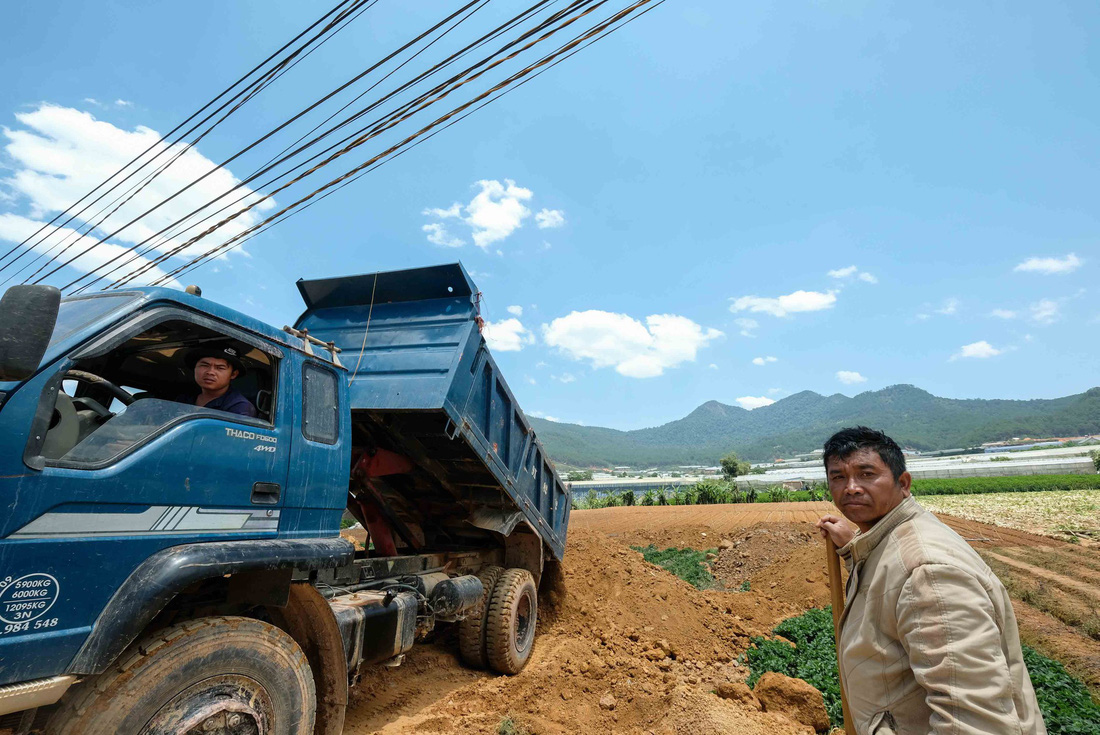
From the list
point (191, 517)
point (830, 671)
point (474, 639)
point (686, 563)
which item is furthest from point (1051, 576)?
point (191, 517)

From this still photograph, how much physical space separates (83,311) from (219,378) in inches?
26.3

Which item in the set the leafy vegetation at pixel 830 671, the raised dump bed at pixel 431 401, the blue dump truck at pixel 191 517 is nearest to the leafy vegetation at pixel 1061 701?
the leafy vegetation at pixel 830 671

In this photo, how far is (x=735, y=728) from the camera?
14.0 feet

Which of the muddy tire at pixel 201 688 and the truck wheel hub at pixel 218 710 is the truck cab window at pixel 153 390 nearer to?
the muddy tire at pixel 201 688

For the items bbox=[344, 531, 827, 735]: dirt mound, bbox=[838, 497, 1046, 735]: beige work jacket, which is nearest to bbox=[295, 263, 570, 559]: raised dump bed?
bbox=[344, 531, 827, 735]: dirt mound

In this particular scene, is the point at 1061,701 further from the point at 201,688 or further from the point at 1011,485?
the point at 1011,485

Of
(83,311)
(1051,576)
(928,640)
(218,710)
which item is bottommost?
(1051,576)

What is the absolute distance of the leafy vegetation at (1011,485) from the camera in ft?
145

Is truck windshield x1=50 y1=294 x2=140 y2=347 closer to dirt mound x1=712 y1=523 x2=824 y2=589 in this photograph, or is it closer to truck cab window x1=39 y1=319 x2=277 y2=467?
truck cab window x1=39 y1=319 x2=277 y2=467

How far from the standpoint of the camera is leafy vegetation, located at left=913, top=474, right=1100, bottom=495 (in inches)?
1737

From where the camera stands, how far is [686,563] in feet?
43.7

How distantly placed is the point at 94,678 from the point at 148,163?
7.05 metres

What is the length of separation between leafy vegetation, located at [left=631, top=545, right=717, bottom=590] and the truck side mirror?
10057mm

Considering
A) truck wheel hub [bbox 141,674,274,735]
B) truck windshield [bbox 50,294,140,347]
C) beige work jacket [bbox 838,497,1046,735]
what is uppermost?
truck windshield [bbox 50,294,140,347]
